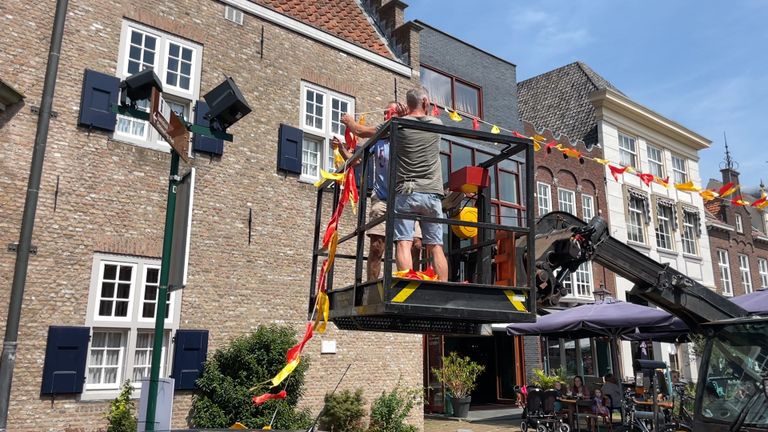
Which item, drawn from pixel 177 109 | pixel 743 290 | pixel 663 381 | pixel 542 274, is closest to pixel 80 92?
pixel 177 109

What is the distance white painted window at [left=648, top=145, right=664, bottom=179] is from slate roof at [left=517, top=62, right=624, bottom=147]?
2.95 metres

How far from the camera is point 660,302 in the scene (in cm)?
601

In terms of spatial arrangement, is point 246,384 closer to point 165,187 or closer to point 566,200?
point 165,187

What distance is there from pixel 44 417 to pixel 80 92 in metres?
4.80

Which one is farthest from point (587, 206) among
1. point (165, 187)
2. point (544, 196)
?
point (165, 187)

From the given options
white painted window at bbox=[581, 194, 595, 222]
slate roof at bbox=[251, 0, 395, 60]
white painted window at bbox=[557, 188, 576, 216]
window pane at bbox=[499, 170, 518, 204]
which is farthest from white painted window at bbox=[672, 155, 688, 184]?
slate roof at bbox=[251, 0, 395, 60]

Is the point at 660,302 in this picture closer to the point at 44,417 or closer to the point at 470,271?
the point at 470,271

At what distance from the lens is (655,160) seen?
23.7 m

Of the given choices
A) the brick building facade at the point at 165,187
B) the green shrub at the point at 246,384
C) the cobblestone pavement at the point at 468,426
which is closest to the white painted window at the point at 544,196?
the cobblestone pavement at the point at 468,426

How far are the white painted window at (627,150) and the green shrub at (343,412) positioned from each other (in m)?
15.6

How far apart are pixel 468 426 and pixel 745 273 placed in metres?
21.2

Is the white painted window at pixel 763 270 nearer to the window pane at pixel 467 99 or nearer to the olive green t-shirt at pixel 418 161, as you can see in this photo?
the window pane at pixel 467 99

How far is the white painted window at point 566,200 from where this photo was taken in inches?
786

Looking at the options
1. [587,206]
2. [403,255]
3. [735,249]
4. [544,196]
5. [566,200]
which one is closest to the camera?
[403,255]
